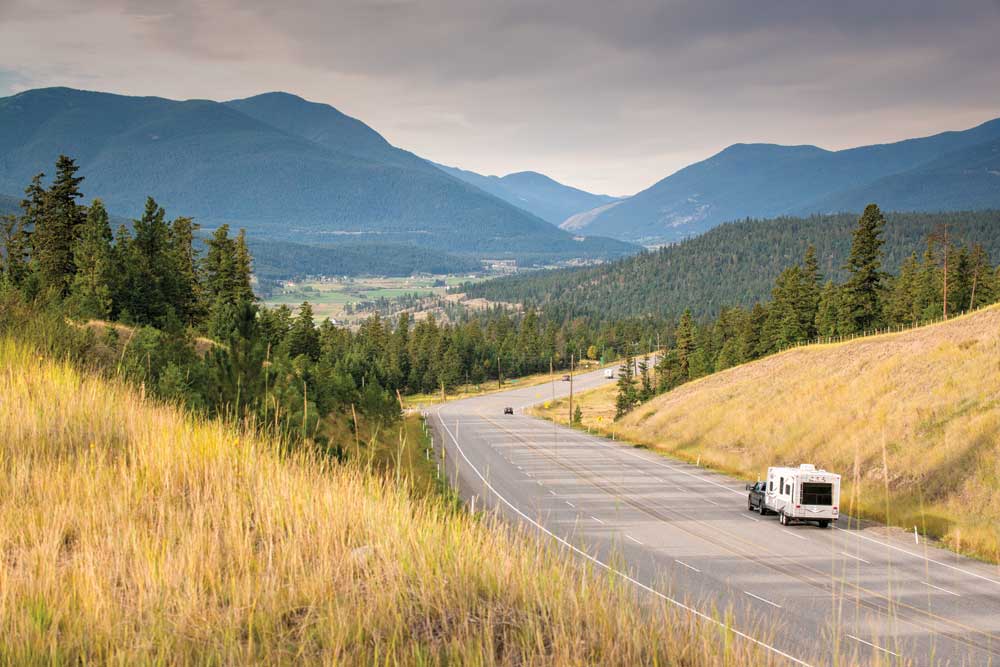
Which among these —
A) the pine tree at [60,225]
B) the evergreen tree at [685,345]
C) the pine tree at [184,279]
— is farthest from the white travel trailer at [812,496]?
the evergreen tree at [685,345]

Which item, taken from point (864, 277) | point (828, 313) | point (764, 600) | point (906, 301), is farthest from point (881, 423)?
point (906, 301)

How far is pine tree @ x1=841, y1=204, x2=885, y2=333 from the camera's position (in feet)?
266

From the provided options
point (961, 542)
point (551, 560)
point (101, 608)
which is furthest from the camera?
point (961, 542)

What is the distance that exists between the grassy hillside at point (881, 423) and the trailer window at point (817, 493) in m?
1.52

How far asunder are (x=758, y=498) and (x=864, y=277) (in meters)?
63.0

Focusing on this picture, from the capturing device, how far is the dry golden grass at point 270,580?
3.65 meters

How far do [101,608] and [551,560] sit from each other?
2715mm

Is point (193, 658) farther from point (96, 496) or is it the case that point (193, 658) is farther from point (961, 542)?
point (961, 542)

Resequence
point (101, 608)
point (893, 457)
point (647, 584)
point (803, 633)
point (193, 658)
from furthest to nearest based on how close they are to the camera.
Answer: point (893, 457)
point (647, 584)
point (803, 633)
point (101, 608)
point (193, 658)

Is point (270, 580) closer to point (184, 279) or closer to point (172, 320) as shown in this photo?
point (172, 320)

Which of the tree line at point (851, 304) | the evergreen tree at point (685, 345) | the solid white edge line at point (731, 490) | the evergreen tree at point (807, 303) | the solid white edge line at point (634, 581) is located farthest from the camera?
the evergreen tree at point (685, 345)

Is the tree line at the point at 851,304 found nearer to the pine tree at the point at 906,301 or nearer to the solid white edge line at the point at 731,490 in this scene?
the pine tree at the point at 906,301

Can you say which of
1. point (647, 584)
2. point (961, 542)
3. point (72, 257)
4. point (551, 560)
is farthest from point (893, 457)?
point (72, 257)

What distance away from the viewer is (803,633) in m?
15.7
